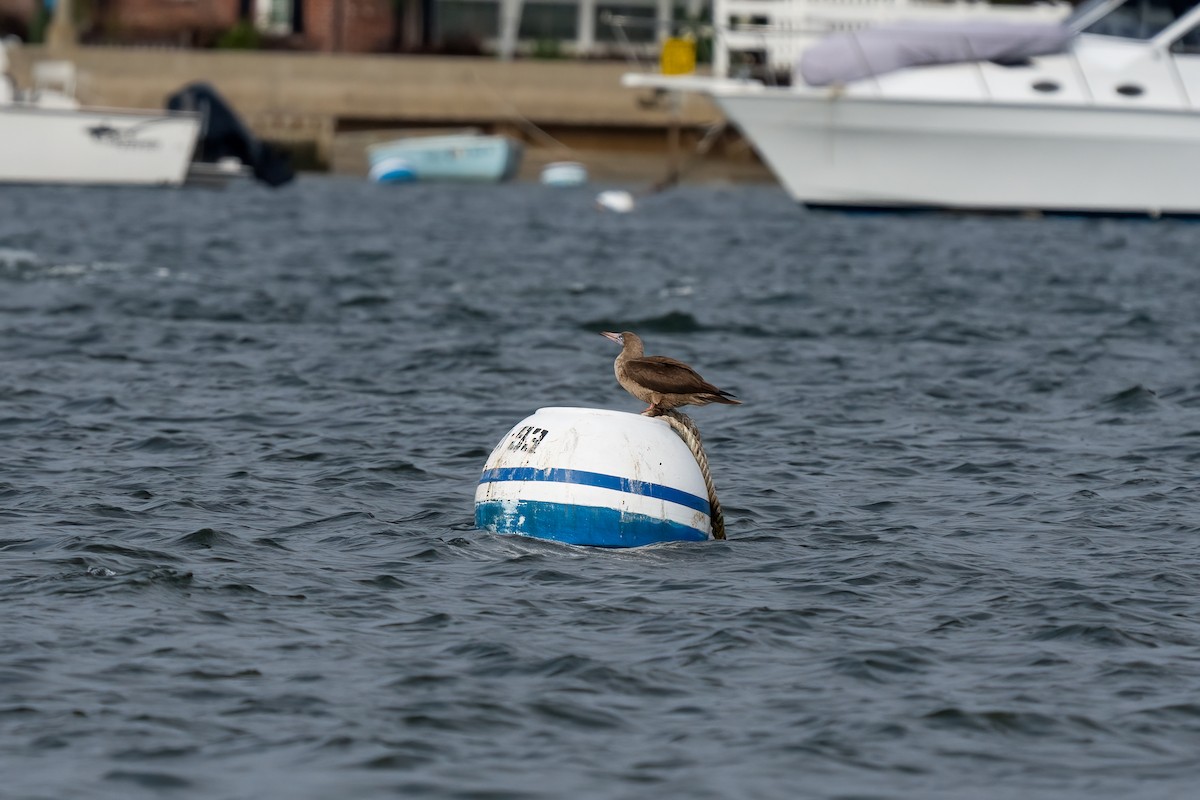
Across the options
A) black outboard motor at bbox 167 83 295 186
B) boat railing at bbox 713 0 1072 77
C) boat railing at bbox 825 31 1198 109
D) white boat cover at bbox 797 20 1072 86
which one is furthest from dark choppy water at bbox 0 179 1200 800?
boat railing at bbox 713 0 1072 77

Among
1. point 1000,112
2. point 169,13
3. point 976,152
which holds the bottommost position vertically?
point 976,152

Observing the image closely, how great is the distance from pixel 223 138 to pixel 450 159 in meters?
8.29

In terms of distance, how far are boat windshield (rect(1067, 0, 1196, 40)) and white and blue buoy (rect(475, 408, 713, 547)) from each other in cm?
2773

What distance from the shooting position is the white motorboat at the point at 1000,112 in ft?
112

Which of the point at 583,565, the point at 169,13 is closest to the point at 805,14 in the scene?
the point at 169,13

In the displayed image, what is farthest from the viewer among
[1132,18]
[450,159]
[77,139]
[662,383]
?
[450,159]

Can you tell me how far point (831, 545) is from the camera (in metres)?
9.78

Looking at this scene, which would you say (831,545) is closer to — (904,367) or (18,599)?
(18,599)

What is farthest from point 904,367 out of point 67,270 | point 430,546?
point 67,270

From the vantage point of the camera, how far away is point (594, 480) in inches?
353

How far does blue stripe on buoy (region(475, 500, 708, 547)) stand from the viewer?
29.7 feet

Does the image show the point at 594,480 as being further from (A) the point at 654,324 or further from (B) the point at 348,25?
(B) the point at 348,25

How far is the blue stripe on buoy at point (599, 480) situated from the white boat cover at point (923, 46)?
2630 centimetres

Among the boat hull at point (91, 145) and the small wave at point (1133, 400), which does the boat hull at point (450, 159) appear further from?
the small wave at point (1133, 400)
